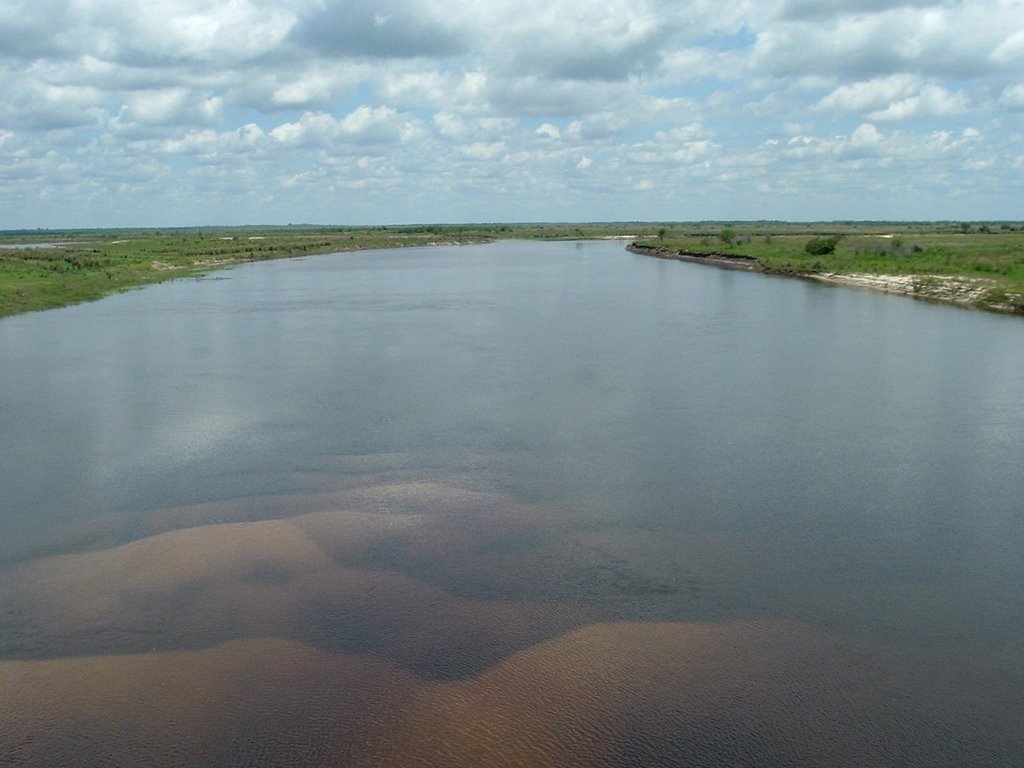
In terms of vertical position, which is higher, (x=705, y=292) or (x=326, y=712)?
(x=705, y=292)

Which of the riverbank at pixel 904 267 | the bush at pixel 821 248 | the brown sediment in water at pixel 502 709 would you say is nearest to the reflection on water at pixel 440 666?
the brown sediment in water at pixel 502 709

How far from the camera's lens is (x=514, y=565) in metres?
10.0

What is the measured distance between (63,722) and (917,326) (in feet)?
93.5

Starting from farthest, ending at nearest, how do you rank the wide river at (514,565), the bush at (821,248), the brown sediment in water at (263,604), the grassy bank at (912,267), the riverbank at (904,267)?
the bush at (821,248)
the grassy bank at (912,267)
the riverbank at (904,267)
the brown sediment in water at (263,604)
the wide river at (514,565)

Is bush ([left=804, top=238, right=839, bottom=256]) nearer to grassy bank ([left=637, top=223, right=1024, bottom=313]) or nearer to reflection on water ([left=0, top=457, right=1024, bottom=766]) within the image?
grassy bank ([left=637, top=223, right=1024, bottom=313])

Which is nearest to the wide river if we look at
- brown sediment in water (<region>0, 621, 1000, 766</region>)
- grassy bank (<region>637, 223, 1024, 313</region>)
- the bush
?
brown sediment in water (<region>0, 621, 1000, 766</region>)

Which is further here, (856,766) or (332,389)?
(332,389)

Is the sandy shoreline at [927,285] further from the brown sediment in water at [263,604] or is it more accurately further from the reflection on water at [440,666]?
the brown sediment in water at [263,604]

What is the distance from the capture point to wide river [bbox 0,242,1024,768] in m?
7.18

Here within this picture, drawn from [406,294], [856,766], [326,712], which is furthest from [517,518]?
[406,294]

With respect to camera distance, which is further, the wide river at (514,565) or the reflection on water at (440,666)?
the wide river at (514,565)

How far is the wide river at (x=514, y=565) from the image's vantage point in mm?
7180

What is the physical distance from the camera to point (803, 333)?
27.3 m

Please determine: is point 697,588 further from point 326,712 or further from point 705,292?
point 705,292
